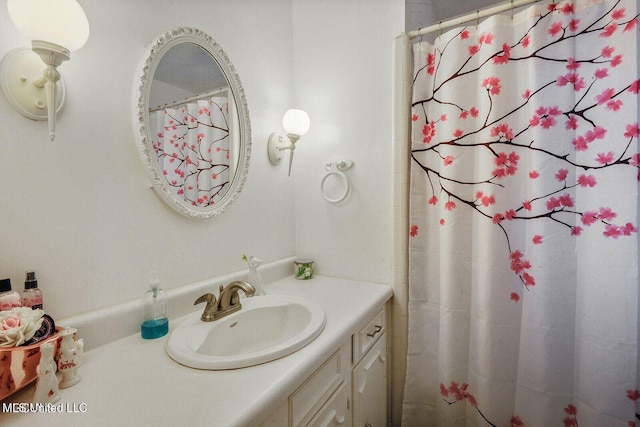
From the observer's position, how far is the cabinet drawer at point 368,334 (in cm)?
107

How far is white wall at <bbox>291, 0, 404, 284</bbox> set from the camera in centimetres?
141

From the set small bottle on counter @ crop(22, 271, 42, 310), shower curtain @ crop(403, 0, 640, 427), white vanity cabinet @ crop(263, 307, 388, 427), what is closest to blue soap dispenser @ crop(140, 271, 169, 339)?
small bottle on counter @ crop(22, 271, 42, 310)

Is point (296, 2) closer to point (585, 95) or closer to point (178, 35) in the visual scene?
point (178, 35)

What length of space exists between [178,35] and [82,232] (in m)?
0.74

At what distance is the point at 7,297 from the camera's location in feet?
2.14

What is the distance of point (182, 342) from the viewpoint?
0.82m

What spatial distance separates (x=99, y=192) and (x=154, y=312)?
396mm

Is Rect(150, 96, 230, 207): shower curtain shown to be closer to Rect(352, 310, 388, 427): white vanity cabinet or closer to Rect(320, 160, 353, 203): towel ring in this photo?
Rect(320, 160, 353, 203): towel ring

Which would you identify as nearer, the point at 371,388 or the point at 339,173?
the point at 371,388

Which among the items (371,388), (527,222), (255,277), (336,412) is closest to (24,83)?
(255,277)

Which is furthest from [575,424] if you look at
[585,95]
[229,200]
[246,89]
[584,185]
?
[246,89]

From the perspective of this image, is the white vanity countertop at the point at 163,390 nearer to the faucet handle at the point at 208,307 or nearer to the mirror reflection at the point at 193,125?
the faucet handle at the point at 208,307

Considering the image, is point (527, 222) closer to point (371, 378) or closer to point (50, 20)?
point (371, 378)

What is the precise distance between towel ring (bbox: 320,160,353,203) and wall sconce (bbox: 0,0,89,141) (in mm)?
1028
